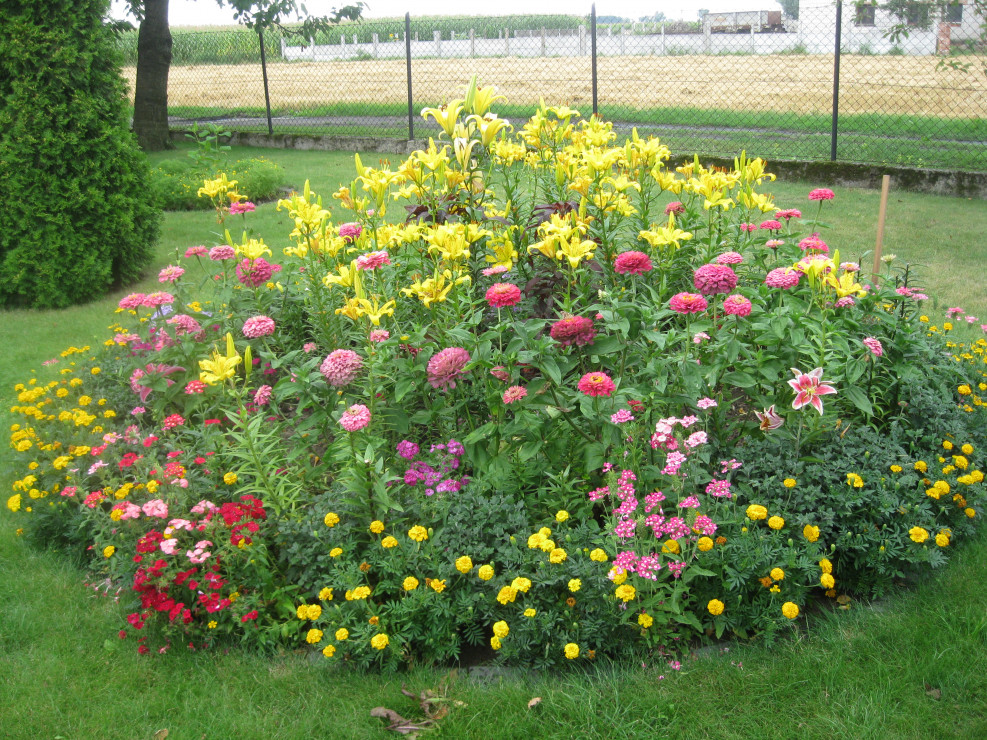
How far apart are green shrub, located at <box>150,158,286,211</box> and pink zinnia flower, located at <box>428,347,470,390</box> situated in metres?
6.46

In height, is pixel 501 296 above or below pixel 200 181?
below

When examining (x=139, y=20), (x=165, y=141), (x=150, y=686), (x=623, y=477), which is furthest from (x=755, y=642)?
(x=139, y=20)

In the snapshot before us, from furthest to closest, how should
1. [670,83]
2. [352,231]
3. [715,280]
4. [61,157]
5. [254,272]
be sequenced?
[670,83] < [61,157] < [352,231] < [254,272] < [715,280]

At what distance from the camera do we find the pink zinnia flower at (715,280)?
2.93m

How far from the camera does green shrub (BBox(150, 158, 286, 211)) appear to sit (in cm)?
873

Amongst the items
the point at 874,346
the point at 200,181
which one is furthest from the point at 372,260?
the point at 200,181

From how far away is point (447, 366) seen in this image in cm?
282

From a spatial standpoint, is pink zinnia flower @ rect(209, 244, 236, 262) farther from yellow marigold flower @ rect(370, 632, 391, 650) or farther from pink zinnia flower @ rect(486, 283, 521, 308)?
yellow marigold flower @ rect(370, 632, 391, 650)

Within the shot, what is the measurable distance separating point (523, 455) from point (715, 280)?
0.96 m

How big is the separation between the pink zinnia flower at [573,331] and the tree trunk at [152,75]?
36.4 feet

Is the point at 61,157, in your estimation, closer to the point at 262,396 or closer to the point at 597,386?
the point at 262,396

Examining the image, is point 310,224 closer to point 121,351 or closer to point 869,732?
point 121,351

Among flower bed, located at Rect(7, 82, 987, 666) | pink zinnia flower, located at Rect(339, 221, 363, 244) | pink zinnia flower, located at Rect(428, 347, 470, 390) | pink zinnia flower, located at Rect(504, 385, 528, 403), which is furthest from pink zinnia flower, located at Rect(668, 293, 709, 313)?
pink zinnia flower, located at Rect(339, 221, 363, 244)

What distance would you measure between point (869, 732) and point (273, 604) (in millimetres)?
1920
